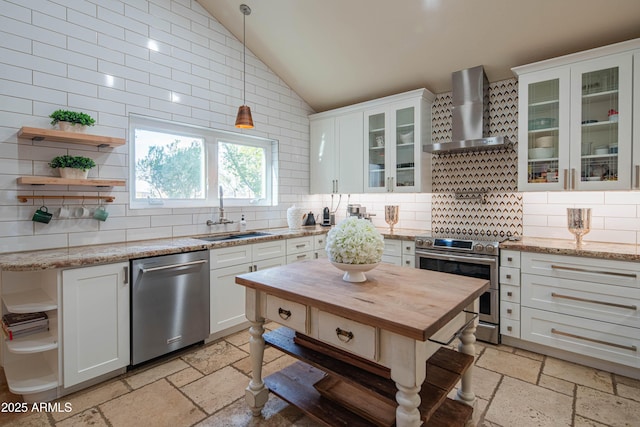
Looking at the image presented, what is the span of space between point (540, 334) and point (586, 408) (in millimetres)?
730

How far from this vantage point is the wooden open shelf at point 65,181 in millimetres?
2180

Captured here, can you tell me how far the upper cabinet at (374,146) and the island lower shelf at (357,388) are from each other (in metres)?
2.29

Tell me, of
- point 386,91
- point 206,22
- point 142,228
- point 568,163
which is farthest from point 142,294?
point 568,163

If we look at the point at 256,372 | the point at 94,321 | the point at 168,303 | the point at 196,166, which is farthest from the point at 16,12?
the point at 256,372

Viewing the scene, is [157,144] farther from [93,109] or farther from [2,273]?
[2,273]

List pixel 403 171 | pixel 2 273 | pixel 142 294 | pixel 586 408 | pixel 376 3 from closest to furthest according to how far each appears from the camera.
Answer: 1. pixel 586 408
2. pixel 2 273
3. pixel 142 294
4. pixel 376 3
5. pixel 403 171

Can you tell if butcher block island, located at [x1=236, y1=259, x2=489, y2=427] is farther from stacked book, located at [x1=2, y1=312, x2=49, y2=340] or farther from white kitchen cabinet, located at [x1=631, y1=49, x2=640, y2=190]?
white kitchen cabinet, located at [x1=631, y1=49, x2=640, y2=190]

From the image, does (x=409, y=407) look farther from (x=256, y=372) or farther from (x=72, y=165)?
(x=72, y=165)

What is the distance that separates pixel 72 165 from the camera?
92.7 inches

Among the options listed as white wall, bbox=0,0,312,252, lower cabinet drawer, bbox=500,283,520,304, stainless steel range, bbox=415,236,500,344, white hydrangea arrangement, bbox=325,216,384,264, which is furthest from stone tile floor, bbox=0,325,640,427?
white wall, bbox=0,0,312,252

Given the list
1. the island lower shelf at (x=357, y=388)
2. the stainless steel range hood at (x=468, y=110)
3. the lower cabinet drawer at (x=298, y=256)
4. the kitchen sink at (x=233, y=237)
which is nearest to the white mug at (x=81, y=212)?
the kitchen sink at (x=233, y=237)

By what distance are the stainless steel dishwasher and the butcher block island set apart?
981mm

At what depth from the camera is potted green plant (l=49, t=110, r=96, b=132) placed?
2297mm

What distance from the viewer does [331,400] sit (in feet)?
5.84
